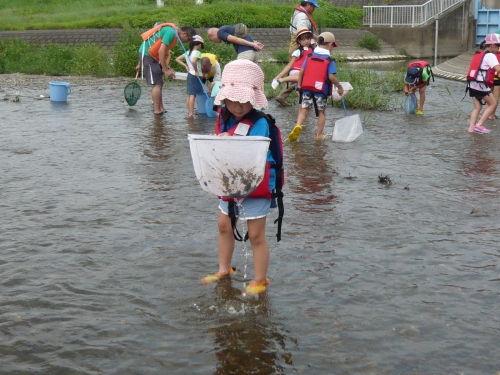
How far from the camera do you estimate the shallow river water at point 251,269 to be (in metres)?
3.83

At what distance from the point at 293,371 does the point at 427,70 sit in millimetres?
9764

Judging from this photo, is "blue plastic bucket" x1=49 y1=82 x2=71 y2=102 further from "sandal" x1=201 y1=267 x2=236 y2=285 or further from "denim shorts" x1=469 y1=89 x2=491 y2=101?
"sandal" x1=201 y1=267 x2=236 y2=285

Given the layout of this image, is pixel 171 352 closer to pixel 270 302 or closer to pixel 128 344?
pixel 128 344

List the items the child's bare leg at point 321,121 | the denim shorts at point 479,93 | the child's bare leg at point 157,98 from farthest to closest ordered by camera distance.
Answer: the child's bare leg at point 157,98 → the denim shorts at point 479,93 → the child's bare leg at point 321,121

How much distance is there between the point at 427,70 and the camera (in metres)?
12.5

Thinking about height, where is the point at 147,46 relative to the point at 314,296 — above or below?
above

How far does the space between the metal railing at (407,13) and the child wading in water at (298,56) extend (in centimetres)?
2489

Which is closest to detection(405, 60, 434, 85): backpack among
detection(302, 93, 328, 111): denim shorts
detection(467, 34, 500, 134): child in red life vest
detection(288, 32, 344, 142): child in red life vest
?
detection(467, 34, 500, 134): child in red life vest

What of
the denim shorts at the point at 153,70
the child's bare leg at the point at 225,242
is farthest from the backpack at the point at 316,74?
the child's bare leg at the point at 225,242

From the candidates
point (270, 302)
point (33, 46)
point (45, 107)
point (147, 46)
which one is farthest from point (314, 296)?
point (33, 46)

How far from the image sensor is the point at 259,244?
4.57 meters

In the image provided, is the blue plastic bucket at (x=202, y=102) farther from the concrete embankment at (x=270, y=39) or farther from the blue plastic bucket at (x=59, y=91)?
the concrete embankment at (x=270, y=39)

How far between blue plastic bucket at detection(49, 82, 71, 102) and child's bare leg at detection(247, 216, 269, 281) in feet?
34.8

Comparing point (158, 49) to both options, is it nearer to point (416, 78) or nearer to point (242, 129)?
point (416, 78)
